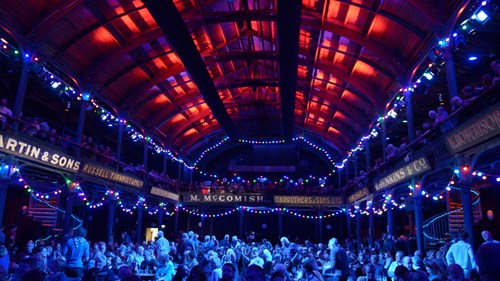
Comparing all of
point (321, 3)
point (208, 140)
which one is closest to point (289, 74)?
point (321, 3)

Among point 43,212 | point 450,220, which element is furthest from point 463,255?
point 43,212

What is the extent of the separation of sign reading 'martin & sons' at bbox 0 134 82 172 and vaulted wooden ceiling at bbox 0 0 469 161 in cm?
317

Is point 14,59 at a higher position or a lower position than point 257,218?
higher

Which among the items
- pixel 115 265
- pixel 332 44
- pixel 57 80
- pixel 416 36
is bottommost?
pixel 115 265

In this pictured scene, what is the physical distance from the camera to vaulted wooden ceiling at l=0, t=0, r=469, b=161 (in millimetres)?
12625

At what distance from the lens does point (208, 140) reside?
1275 inches

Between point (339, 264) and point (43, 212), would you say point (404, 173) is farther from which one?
point (43, 212)

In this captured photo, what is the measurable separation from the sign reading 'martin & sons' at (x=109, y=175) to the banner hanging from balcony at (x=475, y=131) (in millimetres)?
12793

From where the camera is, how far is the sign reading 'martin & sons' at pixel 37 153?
11.3 meters

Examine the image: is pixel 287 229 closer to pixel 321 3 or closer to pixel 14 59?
pixel 321 3

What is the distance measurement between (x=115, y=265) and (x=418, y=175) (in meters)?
9.65

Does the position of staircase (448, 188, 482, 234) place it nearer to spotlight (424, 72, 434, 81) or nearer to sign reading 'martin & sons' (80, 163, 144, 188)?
spotlight (424, 72, 434, 81)

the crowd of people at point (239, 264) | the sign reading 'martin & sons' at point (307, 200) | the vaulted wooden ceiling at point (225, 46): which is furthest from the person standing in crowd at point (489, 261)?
the sign reading 'martin & sons' at point (307, 200)

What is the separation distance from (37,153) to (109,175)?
5107mm
